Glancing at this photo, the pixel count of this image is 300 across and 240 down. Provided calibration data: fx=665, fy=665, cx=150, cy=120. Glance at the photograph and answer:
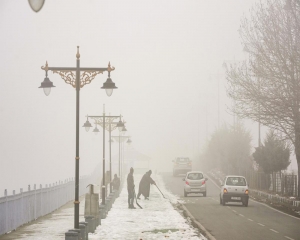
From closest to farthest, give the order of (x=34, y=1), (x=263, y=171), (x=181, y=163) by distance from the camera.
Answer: (x=34, y=1), (x=263, y=171), (x=181, y=163)

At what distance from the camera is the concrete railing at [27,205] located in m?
20.7

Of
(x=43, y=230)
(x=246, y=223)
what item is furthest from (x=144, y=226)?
(x=246, y=223)

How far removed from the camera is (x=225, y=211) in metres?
32.7

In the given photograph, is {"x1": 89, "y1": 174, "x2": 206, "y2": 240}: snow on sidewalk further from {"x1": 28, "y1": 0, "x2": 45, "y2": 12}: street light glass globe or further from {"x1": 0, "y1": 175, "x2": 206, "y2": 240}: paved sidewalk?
{"x1": 28, "y1": 0, "x2": 45, "y2": 12}: street light glass globe

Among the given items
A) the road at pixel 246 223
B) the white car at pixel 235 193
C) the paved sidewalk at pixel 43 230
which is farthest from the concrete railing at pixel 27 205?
the white car at pixel 235 193

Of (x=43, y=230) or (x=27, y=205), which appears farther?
(x=27, y=205)

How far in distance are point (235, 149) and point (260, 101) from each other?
43.2 meters

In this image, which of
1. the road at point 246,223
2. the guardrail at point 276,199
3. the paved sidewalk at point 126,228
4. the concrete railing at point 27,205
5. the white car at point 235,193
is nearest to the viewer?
the paved sidewalk at point 126,228

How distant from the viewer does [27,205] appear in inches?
992

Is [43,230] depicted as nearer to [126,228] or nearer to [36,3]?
[126,228]

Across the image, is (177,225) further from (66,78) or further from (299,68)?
(299,68)

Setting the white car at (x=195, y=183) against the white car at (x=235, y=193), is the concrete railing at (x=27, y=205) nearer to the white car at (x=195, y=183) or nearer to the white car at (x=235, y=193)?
the white car at (x=235, y=193)

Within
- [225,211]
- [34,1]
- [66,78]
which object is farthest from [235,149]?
[34,1]

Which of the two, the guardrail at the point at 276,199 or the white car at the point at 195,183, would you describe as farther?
the white car at the point at 195,183
